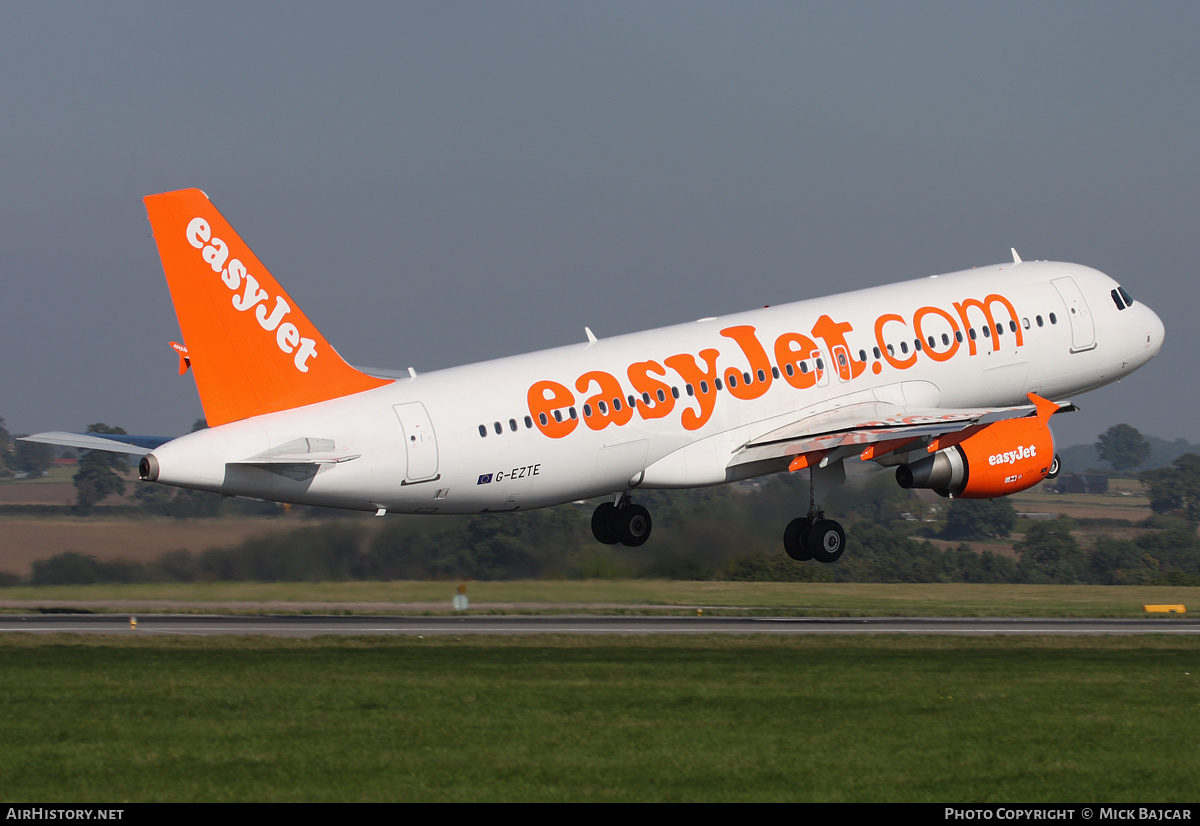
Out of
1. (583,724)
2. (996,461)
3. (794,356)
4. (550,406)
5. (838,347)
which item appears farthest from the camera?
(838,347)

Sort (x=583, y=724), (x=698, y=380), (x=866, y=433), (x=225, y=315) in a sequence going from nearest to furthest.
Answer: (x=583, y=724) → (x=225, y=315) → (x=698, y=380) → (x=866, y=433)

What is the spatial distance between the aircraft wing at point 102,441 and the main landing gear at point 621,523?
41.5ft

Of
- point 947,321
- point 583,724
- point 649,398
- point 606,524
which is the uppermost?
point 947,321

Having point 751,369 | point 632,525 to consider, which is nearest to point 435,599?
point 632,525

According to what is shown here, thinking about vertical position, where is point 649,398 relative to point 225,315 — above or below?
below

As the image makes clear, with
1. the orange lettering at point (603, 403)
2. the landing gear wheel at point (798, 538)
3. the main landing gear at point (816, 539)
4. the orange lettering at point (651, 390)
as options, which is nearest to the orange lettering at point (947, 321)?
the main landing gear at point (816, 539)

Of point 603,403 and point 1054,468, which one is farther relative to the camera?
point 1054,468

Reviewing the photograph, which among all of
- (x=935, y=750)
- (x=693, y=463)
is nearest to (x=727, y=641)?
(x=693, y=463)

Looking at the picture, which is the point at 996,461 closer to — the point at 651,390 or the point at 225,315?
the point at 651,390

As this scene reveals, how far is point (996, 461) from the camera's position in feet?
138

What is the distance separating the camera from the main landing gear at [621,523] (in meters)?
45.4

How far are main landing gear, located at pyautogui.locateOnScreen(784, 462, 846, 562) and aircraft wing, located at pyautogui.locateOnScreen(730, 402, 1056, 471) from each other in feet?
4.06

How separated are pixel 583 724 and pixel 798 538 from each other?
796 inches

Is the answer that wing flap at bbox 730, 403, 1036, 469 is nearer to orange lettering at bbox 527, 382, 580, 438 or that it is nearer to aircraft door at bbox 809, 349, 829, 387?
aircraft door at bbox 809, 349, 829, 387
